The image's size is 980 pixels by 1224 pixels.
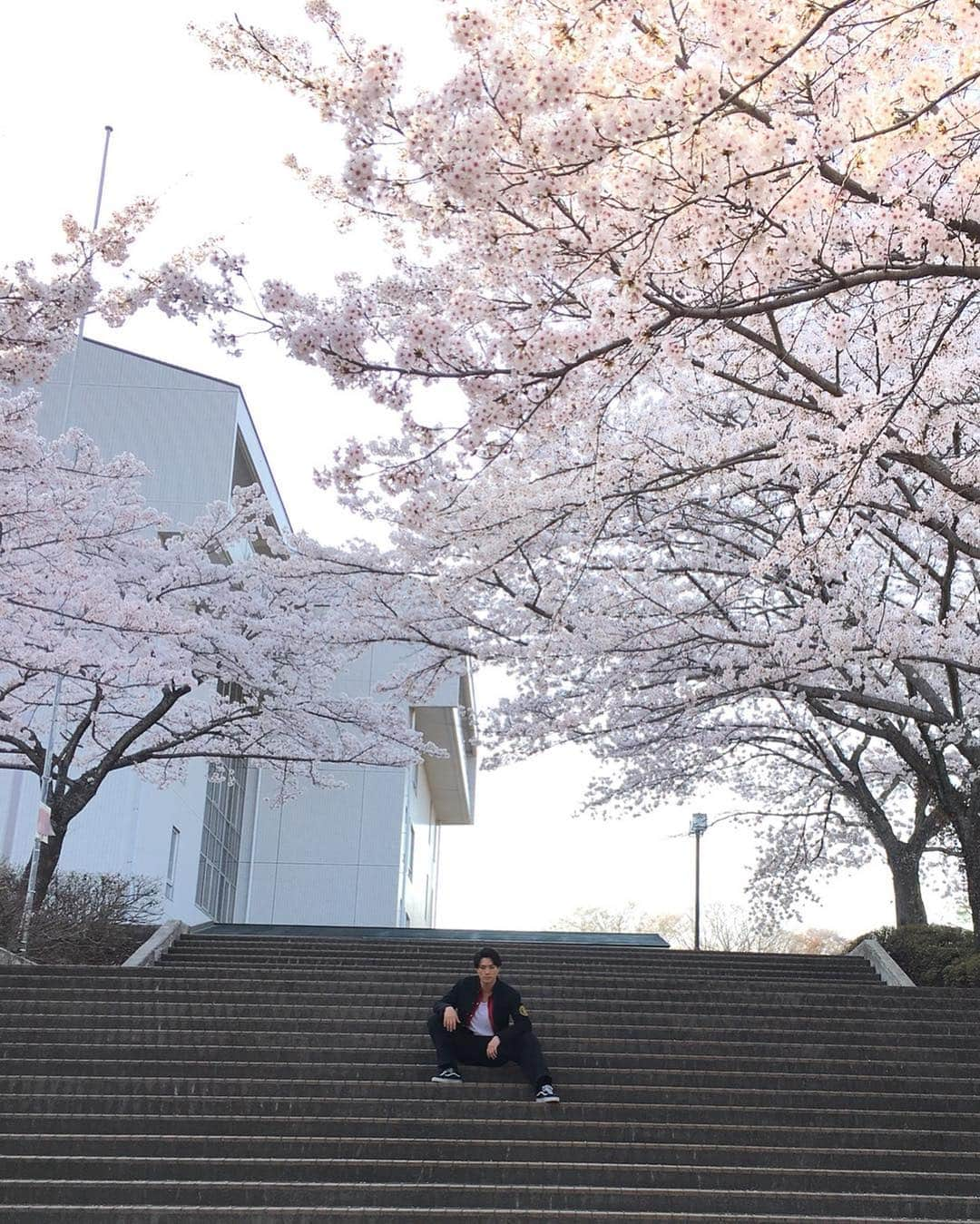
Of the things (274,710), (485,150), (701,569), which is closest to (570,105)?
(485,150)

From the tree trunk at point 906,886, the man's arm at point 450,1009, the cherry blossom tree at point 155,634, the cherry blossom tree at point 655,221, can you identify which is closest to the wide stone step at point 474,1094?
the man's arm at point 450,1009

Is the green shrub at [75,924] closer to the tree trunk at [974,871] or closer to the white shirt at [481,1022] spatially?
the white shirt at [481,1022]

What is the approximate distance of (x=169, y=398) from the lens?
21688 millimetres

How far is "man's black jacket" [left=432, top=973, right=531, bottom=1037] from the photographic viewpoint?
24.9 feet

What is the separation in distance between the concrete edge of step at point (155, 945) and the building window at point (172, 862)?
7084mm

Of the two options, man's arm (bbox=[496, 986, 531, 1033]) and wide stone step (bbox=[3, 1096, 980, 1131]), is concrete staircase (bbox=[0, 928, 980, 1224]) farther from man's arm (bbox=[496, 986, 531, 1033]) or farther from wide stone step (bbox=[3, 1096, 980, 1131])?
man's arm (bbox=[496, 986, 531, 1033])

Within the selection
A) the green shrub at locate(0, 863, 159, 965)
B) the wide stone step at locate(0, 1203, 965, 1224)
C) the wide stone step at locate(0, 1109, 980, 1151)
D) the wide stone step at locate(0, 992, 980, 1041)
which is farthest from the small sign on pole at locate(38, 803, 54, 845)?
the wide stone step at locate(0, 1203, 965, 1224)

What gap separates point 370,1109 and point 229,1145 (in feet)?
2.89

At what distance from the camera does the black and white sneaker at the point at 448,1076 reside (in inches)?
289

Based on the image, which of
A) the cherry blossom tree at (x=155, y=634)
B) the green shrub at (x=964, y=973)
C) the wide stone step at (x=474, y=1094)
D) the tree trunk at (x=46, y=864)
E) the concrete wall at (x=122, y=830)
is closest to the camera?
the wide stone step at (x=474, y=1094)

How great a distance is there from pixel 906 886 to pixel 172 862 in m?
11.1

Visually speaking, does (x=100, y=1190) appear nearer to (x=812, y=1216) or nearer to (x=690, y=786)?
(x=812, y=1216)

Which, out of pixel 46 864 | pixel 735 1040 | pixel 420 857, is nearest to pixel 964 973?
pixel 735 1040

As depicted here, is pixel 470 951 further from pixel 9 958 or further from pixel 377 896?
pixel 377 896
